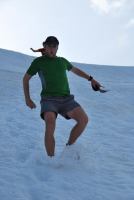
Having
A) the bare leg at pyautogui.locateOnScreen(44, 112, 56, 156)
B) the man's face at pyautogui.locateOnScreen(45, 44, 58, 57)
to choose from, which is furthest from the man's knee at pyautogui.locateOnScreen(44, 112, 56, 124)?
the man's face at pyautogui.locateOnScreen(45, 44, 58, 57)

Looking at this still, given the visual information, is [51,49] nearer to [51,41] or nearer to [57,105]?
[51,41]

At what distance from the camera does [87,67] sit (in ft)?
71.1

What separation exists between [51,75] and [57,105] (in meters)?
0.38

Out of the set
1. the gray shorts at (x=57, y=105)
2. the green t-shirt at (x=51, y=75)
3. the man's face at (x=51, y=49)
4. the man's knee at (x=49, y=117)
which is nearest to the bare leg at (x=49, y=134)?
the man's knee at (x=49, y=117)

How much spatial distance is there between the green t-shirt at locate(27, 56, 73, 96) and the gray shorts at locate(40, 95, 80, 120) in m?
0.06

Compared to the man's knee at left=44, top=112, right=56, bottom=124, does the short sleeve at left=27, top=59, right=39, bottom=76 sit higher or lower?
higher

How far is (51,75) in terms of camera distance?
730 centimetres

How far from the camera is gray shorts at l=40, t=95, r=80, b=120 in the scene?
721cm

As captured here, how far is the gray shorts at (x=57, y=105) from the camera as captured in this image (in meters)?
7.21

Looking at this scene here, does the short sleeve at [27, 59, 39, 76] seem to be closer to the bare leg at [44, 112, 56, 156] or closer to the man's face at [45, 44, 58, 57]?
the man's face at [45, 44, 58, 57]

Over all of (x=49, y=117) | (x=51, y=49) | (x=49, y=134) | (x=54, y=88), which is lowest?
(x=49, y=134)

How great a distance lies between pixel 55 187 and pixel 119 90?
9.14m

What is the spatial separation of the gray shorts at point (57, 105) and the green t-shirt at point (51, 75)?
6 centimetres

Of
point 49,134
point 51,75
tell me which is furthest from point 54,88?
point 49,134
